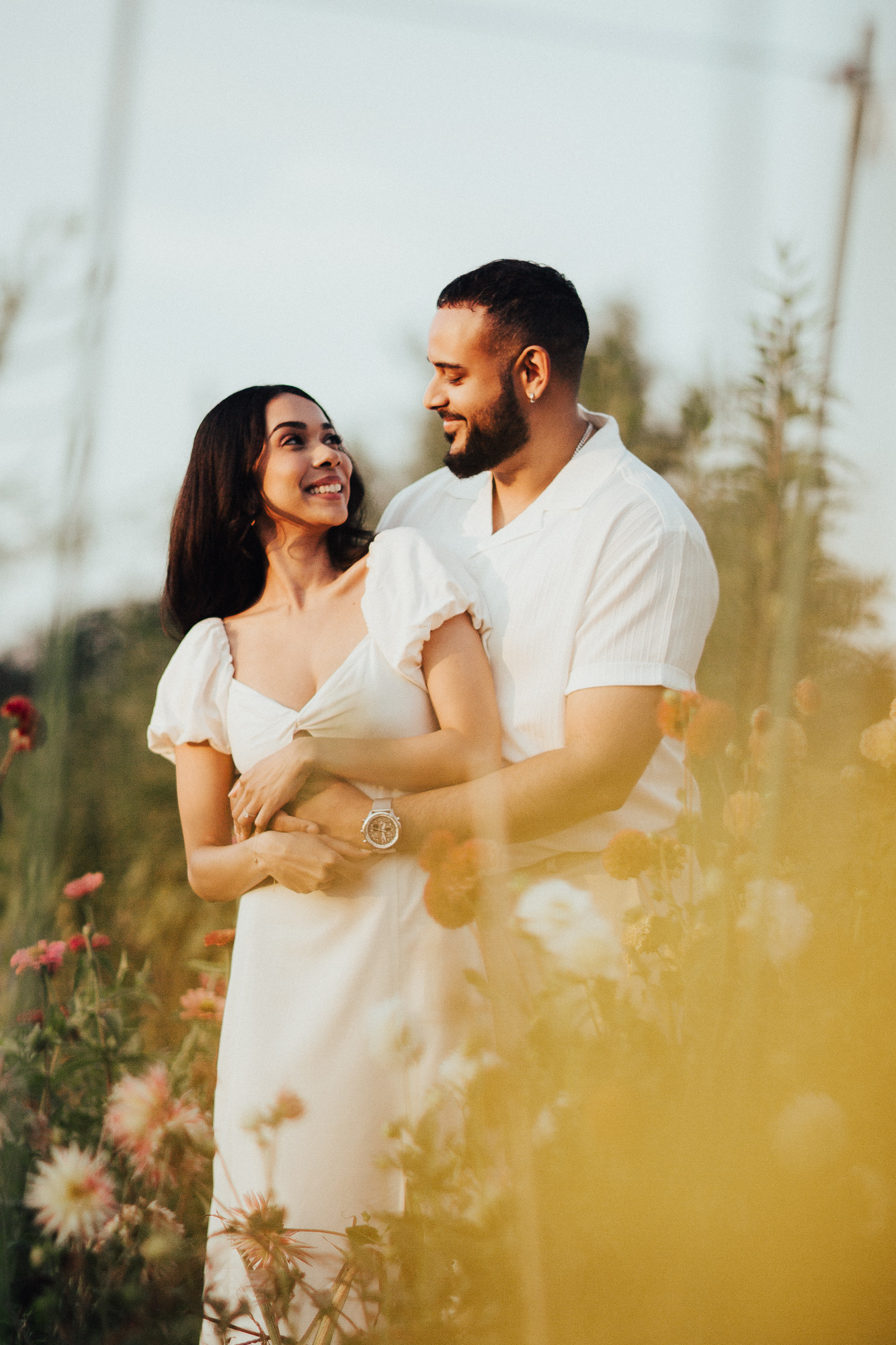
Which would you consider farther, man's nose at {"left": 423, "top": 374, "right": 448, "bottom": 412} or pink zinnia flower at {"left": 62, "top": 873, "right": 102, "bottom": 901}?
man's nose at {"left": 423, "top": 374, "right": 448, "bottom": 412}

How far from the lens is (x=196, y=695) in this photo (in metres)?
1.52

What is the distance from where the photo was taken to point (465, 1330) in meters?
0.63

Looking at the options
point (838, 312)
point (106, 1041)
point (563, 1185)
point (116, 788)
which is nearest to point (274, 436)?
point (116, 788)

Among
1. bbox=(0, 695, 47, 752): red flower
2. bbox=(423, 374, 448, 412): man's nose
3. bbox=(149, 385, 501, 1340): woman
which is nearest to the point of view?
bbox=(0, 695, 47, 752): red flower

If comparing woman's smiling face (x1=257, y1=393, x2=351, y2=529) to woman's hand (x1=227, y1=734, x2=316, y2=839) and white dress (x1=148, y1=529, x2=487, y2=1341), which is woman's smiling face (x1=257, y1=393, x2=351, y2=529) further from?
woman's hand (x1=227, y1=734, x2=316, y2=839)

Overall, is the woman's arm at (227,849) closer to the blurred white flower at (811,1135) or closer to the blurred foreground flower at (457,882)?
the blurred foreground flower at (457,882)

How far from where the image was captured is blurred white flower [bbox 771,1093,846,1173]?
0.53 meters

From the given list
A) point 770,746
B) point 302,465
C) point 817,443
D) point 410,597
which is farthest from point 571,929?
point 302,465

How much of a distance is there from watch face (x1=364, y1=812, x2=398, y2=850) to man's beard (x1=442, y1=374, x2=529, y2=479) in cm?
63

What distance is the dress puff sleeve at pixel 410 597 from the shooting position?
146cm

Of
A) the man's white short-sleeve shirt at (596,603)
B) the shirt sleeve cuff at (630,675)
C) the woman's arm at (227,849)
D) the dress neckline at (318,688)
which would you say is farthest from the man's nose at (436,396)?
the woman's arm at (227,849)

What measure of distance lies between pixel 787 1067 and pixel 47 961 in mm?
974

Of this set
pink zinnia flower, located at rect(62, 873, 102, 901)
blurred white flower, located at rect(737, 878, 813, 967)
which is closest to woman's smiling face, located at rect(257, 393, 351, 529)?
pink zinnia flower, located at rect(62, 873, 102, 901)

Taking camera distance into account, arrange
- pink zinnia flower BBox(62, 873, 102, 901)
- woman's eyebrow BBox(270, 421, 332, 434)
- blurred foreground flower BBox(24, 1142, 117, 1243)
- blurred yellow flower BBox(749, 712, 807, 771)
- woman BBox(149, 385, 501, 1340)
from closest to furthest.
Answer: blurred yellow flower BBox(749, 712, 807, 771), blurred foreground flower BBox(24, 1142, 117, 1243), woman BBox(149, 385, 501, 1340), pink zinnia flower BBox(62, 873, 102, 901), woman's eyebrow BBox(270, 421, 332, 434)
